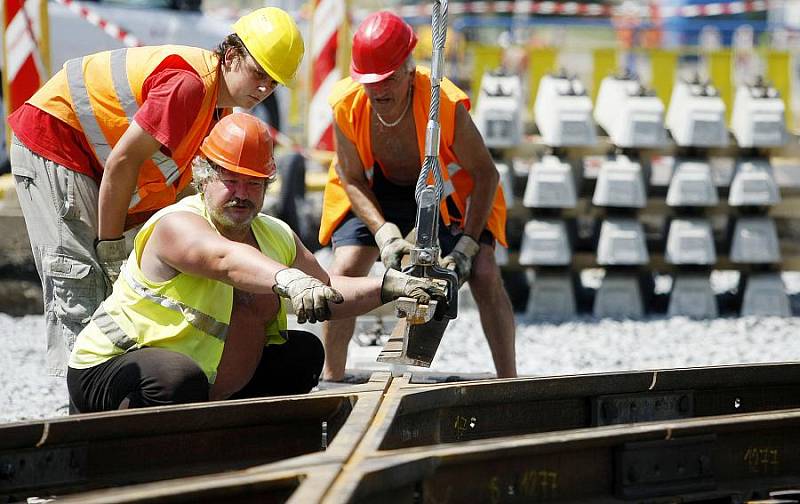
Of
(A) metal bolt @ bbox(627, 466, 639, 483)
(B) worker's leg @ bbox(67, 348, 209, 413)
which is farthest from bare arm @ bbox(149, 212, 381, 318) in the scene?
(A) metal bolt @ bbox(627, 466, 639, 483)

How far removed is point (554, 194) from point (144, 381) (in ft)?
17.1

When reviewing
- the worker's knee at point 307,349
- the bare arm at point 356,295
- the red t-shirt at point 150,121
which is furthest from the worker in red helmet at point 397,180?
the bare arm at point 356,295

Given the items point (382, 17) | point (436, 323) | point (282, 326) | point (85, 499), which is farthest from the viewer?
point (382, 17)

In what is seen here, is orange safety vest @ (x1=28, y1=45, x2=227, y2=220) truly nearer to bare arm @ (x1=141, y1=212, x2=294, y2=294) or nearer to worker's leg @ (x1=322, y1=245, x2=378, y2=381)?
bare arm @ (x1=141, y1=212, x2=294, y2=294)

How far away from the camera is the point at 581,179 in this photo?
9.20 m

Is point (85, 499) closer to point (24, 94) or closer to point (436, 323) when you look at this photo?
point (436, 323)

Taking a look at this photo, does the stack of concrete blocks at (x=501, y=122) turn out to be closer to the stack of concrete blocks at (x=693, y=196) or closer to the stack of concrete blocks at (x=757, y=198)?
the stack of concrete blocks at (x=693, y=196)

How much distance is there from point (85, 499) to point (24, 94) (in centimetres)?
636

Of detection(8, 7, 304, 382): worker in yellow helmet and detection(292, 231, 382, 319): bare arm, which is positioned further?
detection(8, 7, 304, 382): worker in yellow helmet

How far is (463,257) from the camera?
5.51 m

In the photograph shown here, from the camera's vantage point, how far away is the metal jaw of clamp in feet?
13.7

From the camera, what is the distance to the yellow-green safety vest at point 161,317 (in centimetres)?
408

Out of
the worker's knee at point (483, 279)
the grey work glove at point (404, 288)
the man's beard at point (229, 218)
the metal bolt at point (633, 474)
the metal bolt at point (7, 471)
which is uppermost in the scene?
the man's beard at point (229, 218)

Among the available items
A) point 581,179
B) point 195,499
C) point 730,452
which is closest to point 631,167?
point 581,179
